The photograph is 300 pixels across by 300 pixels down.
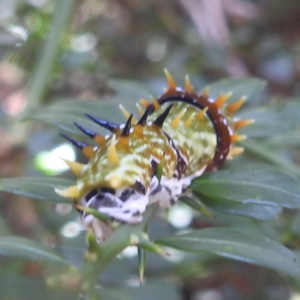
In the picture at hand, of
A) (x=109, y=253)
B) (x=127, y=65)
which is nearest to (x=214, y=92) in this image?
(x=109, y=253)

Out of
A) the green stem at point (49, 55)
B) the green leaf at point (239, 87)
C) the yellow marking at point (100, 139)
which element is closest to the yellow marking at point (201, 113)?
the green leaf at point (239, 87)

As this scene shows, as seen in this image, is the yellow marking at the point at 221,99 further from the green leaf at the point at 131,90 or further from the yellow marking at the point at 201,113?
the green leaf at the point at 131,90

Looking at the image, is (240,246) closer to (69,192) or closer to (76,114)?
(69,192)

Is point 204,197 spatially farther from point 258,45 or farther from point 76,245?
point 258,45

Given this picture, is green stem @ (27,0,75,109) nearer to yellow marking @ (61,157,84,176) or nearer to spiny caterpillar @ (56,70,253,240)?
spiny caterpillar @ (56,70,253,240)

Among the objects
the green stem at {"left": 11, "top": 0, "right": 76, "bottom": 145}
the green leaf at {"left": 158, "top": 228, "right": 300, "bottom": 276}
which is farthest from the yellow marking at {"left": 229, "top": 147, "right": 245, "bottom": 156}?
the green stem at {"left": 11, "top": 0, "right": 76, "bottom": 145}

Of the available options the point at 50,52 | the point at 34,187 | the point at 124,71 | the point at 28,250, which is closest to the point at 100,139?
the point at 34,187

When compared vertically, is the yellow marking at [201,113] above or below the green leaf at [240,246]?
below
